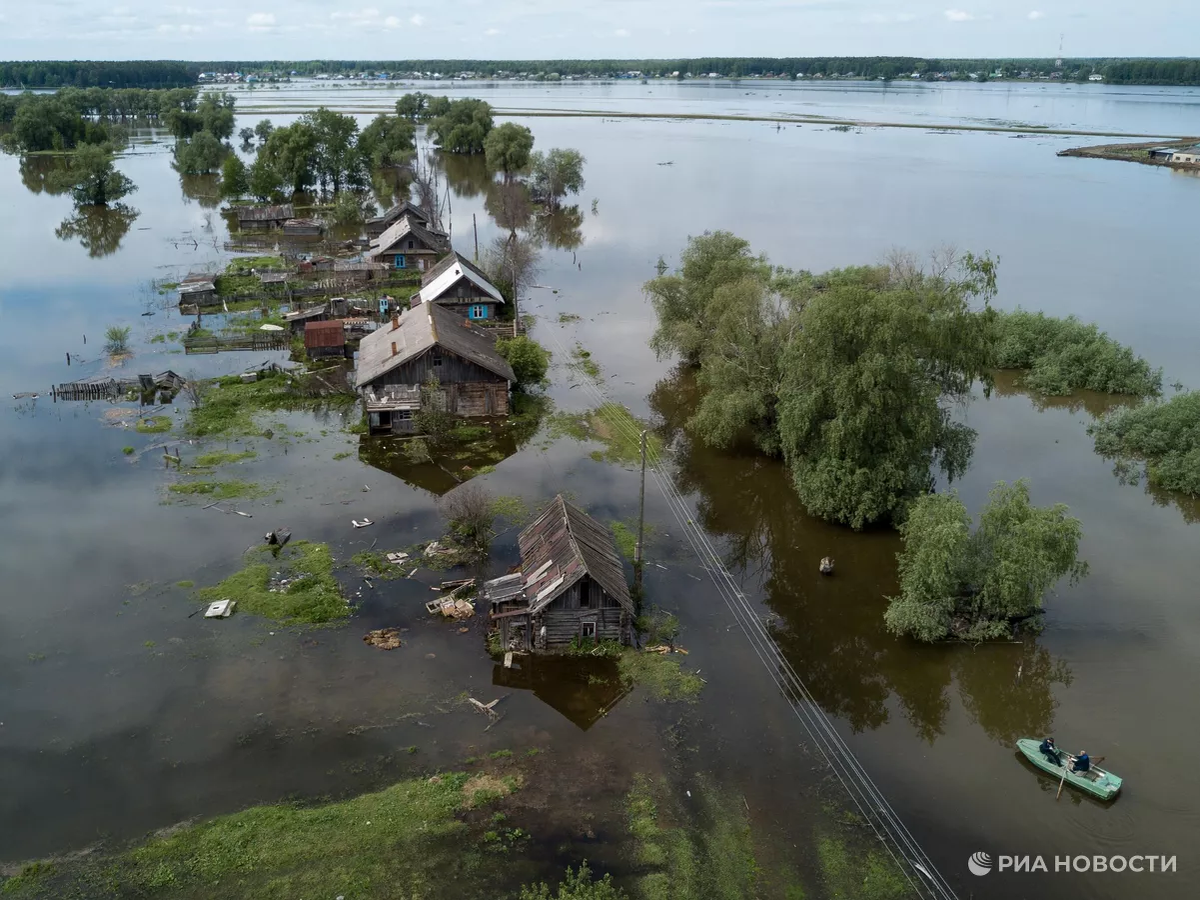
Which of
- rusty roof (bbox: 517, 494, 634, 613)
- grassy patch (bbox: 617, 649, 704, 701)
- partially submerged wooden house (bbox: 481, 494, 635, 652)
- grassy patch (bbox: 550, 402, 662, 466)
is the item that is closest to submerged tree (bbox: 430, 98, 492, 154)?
grassy patch (bbox: 550, 402, 662, 466)

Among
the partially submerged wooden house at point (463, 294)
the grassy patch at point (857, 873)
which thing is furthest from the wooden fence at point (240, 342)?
the grassy patch at point (857, 873)

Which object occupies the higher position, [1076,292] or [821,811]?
[1076,292]

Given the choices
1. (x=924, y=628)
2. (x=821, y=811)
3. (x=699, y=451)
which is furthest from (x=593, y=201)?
(x=821, y=811)

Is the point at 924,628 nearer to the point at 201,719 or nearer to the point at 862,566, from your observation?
the point at 862,566

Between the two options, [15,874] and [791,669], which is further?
[791,669]

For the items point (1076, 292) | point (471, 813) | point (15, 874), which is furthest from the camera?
point (1076, 292)

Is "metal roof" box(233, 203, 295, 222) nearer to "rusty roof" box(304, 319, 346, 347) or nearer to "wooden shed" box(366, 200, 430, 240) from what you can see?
"wooden shed" box(366, 200, 430, 240)

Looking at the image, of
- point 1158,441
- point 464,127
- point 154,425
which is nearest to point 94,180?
point 464,127
